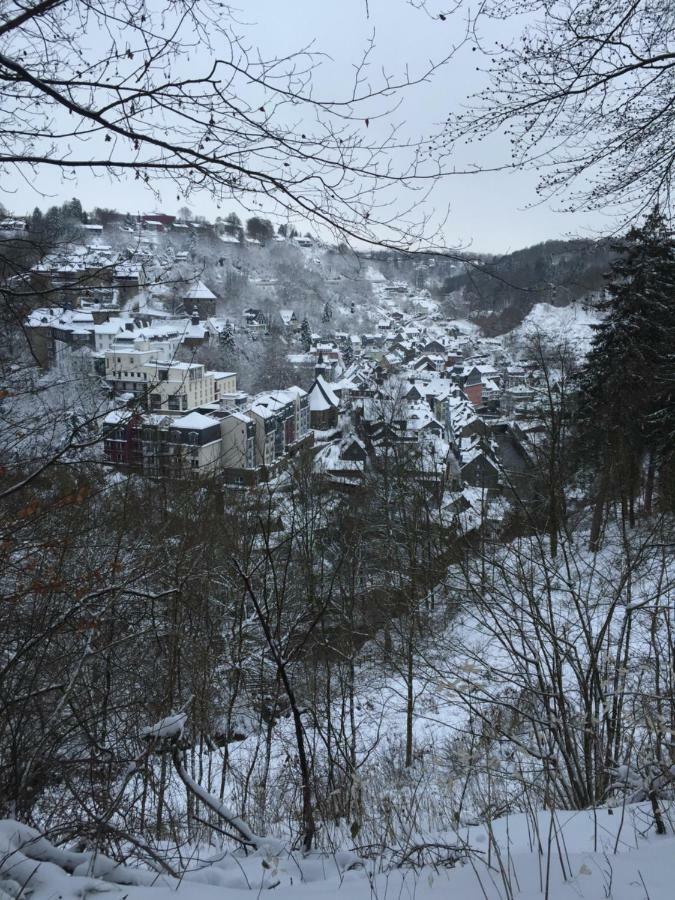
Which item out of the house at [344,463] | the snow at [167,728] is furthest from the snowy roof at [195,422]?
the snow at [167,728]

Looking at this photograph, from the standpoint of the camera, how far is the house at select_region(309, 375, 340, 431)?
36.2m

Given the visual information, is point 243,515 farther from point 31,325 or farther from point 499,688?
point 31,325

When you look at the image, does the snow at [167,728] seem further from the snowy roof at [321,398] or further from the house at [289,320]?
the house at [289,320]

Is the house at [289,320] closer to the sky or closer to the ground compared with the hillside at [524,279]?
closer to the ground

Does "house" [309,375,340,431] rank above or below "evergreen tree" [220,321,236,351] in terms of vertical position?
below

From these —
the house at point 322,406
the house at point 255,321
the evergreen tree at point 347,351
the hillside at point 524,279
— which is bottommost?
the house at point 322,406

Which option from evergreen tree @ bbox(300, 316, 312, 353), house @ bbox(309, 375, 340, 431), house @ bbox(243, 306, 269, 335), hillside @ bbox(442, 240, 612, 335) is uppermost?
hillside @ bbox(442, 240, 612, 335)

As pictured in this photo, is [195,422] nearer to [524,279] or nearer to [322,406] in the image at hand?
[322,406]

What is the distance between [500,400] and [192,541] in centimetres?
3948

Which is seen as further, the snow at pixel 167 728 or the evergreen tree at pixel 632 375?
the evergreen tree at pixel 632 375

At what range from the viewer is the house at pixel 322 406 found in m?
36.2

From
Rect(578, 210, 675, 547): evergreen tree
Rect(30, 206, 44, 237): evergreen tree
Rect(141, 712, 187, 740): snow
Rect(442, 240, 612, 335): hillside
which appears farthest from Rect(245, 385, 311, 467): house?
Rect(141, 712, 187, 740): snow

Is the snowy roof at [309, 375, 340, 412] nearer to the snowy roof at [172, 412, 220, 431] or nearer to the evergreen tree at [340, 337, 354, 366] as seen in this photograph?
the snowy roof at [172, 412, 220, 431]

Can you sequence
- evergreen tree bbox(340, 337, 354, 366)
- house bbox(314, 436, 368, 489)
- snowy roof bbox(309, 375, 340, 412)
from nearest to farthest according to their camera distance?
house bbox(314, 436, 368, 489) < snowy roof bbox(309, 375, 340, 412) < evergreen tree bbox(340, 337, 354, 366)
